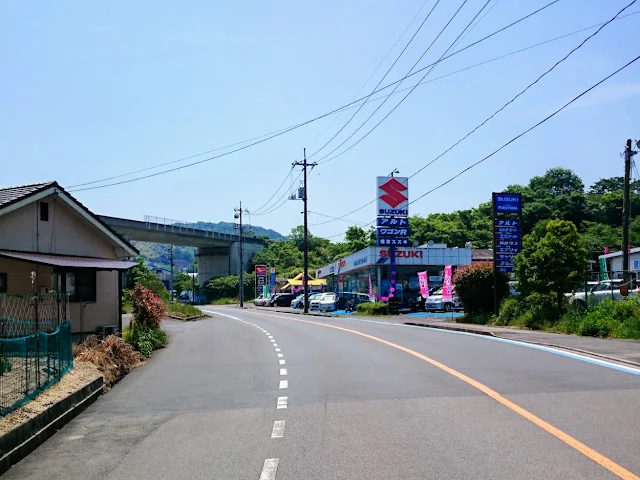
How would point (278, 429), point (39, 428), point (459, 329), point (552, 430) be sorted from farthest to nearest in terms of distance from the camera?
point (459, 329) → point (39, 428) → point (278, 429) → point (552, 430)

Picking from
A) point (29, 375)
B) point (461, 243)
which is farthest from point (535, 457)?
point (461, 243)

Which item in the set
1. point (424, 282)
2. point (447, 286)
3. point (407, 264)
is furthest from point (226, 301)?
point (447, 286)

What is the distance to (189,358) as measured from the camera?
681 inches

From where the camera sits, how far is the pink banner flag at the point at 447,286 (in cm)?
3495

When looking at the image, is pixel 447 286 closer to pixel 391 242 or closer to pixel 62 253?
pixel 391 242

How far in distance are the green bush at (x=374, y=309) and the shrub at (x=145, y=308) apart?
2285 centimetres

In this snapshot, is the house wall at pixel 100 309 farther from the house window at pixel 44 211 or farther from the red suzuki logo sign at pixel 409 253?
the red suzuki logo sign at pixel 409 253

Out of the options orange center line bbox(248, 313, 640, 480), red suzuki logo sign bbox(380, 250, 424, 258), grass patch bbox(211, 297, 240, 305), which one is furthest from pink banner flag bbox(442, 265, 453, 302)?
grass patch bbox(211, 297, 240, 305)

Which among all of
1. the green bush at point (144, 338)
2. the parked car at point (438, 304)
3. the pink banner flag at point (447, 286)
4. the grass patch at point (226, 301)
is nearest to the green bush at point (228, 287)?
the grass patch at point (226, 301)

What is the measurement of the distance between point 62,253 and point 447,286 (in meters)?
23.6

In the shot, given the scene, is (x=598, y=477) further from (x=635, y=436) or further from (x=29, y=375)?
(x=29, y=375)

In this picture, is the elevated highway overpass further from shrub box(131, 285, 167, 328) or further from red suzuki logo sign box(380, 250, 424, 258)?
shrub box(131, 285, 167, 328)

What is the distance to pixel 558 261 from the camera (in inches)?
928

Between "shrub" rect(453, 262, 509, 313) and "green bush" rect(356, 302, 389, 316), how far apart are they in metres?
11.9
